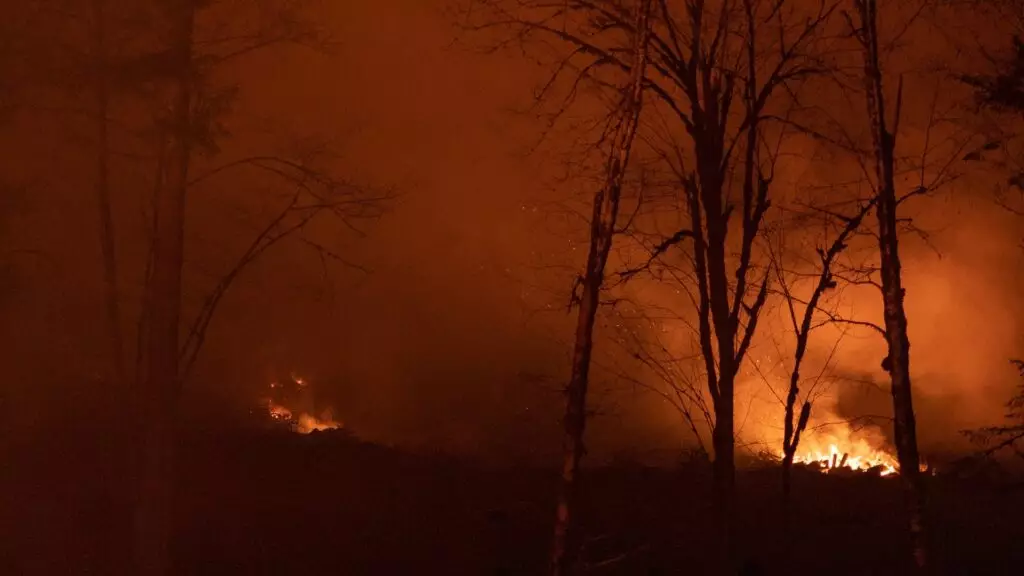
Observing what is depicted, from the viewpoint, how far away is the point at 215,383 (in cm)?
2008

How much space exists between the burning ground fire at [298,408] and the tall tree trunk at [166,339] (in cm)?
968

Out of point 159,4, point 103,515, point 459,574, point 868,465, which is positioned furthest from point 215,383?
point 868,465

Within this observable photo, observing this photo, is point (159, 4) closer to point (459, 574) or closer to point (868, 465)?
point (459, 574)

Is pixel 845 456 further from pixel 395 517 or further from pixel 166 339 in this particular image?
pixel 166 339

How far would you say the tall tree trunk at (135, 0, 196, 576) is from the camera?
10117mm

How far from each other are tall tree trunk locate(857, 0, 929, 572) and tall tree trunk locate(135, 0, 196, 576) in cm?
723

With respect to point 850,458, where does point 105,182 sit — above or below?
above

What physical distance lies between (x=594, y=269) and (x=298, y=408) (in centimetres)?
1476

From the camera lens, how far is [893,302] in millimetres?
8570

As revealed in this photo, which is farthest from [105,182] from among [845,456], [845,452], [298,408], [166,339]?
[845,452]

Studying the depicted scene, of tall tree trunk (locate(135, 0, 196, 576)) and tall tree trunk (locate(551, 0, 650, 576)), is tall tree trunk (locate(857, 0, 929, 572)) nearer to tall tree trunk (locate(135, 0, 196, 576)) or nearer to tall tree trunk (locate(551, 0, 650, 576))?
tall tree trunk (locate(551, 0, 650, 576))

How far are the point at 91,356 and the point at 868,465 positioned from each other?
15.9 metres

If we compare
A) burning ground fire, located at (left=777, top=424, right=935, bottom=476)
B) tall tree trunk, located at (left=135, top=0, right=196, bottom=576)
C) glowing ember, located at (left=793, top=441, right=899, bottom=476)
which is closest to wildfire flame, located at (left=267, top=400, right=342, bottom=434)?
tall tree trunk, located at (left=135, top=0, right=196, bottom=576)

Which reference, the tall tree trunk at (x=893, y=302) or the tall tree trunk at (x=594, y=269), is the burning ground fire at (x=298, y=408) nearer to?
the tall tree trunk at (x=594, y=269)
